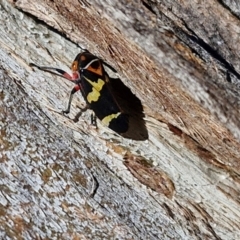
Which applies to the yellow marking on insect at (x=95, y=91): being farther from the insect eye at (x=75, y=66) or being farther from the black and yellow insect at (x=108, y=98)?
the insect eye at (x=75, y=66)

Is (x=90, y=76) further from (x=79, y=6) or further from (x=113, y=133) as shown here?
(x=79, y=6)

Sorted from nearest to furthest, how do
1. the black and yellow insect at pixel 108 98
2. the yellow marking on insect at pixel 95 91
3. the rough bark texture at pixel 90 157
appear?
the rough bark texture at pixel 90 157
the black and yellow insect at pixel 108 98
the yellow marking on insect at pixel 95 91

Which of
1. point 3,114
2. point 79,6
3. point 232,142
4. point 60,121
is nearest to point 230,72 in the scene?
point 232,142

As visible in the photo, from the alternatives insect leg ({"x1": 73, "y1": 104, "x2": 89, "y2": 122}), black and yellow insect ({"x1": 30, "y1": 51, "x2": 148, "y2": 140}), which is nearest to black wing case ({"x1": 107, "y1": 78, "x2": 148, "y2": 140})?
black and yellow insect ({"x1": 30, "y1": 51, "x2": 148, "y2": 140})

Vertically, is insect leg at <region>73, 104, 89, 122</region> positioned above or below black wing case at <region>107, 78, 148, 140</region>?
below

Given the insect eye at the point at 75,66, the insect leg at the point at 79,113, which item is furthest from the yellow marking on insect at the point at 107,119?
the insect eye at the point at 75,66

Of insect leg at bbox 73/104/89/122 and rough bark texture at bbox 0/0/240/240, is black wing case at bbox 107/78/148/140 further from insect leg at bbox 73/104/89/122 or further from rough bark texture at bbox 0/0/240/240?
insect leg at bbox 73/104/89/122

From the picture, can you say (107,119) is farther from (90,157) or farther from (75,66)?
(75,66)
